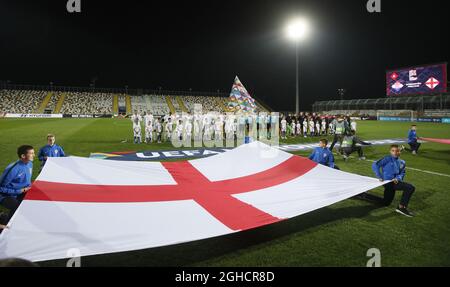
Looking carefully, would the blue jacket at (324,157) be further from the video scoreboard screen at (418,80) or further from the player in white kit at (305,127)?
the video scoreboard screen at (418,80)

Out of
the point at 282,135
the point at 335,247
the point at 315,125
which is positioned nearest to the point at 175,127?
the point at 282,135

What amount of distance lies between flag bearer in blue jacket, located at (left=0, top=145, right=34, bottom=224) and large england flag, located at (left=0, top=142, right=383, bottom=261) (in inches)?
13.6

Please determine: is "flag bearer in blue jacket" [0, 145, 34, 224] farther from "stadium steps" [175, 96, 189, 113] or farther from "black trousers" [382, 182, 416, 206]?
"stadium steps" [175, 96, 189, 113]

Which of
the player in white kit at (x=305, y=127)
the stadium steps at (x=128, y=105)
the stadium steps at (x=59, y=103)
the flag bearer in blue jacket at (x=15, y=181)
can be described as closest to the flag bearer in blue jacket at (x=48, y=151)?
the flag bearer in blue jacket at (x=15, y=181)

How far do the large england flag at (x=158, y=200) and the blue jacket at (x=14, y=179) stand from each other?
13.9 inches

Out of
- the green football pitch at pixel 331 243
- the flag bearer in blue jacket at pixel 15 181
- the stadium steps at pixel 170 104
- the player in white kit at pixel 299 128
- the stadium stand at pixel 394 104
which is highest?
the stadium steps at pixel 170 104

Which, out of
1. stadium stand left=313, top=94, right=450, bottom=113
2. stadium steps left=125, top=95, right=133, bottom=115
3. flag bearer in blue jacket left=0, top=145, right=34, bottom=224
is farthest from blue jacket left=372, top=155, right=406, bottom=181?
stadium steps left=125, top=95, right=133, bottom=115

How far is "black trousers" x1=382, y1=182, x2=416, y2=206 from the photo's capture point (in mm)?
5535

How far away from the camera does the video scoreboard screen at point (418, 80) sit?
3894cm

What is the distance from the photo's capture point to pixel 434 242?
14.5 feet

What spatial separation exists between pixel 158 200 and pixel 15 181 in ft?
7.84

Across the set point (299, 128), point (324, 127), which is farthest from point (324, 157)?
point (324, 127)
